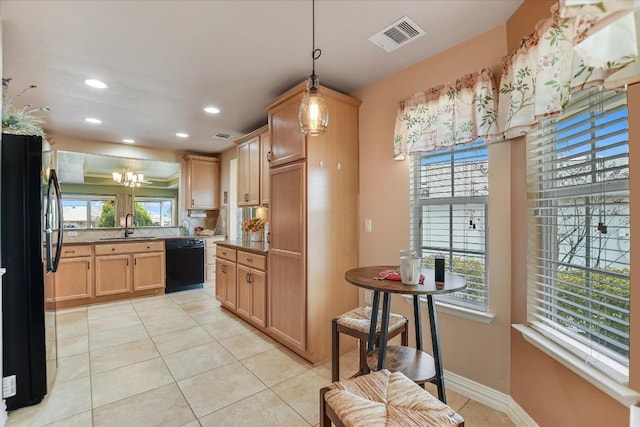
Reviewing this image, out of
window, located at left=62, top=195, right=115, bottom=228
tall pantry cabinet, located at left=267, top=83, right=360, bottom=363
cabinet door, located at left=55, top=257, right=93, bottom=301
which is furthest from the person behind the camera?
window, located at left=62, top=195, right=115, bottom=228

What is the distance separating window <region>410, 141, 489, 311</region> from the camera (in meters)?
1.98

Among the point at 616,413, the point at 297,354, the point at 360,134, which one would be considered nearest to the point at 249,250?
the point at 297,354

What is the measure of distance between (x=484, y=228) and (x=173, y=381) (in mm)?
2576

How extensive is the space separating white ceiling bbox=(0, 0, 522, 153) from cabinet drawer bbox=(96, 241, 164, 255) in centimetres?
193

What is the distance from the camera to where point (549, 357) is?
1501mm

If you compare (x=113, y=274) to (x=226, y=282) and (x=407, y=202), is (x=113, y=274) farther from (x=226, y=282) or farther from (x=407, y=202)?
(x=407, y=202)

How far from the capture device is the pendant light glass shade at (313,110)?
67.4 inches

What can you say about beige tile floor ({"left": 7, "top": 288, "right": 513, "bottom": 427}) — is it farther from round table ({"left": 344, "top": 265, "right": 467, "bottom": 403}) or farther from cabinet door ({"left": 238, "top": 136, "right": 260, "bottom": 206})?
cabinet door ({"left": 238, "top": 136, "right": 260, "bottom": 206})

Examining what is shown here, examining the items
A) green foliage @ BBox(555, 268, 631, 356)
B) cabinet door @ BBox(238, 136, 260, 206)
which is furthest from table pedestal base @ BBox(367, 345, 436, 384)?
cabinet door @ BBox(238, 136, 260, 206)

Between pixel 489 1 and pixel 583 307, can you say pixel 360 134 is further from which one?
pixel 583 307

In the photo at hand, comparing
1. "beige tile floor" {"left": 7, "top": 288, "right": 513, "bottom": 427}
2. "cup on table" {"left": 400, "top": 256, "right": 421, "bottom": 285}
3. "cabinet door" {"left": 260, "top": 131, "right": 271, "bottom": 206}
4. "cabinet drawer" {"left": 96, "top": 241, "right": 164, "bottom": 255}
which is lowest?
"beige tile floor" {"left": 7, "top": 288, "right": 513, "bottom": 427}

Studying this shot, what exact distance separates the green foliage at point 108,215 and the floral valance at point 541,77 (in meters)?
5.74

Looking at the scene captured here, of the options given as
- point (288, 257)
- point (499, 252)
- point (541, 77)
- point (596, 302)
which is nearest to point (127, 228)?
point (288, 257)

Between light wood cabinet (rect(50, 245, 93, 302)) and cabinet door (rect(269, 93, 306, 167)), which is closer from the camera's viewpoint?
cabinet door (rect(269, 93, 306, 167))
